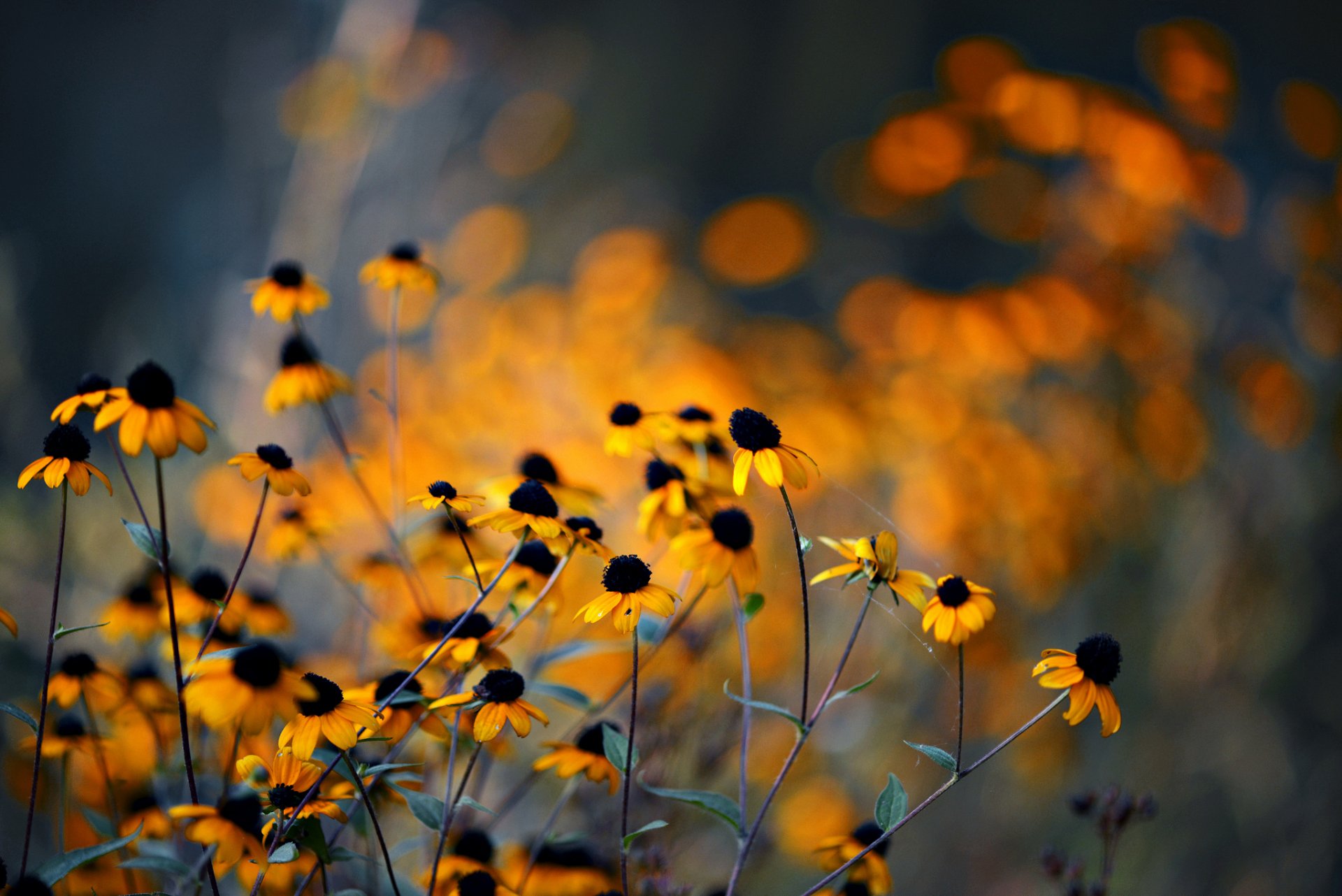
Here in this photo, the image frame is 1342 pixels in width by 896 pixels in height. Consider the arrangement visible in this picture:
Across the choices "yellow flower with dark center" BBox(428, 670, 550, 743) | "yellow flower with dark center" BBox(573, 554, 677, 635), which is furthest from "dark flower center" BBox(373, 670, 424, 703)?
"yellow flower with dark center" BBox(573, 554, 677, 635)

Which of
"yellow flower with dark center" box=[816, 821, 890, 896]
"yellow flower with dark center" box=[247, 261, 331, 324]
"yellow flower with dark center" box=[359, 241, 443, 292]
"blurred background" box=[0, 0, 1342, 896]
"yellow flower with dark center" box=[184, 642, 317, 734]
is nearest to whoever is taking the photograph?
"yellow flower with dark center" box=[184, 642, 317, 734]

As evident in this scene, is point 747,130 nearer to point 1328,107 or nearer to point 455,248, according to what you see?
point 455,248

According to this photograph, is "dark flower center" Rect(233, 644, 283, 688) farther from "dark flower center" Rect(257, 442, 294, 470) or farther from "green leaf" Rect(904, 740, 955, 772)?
"green leaf" Rect(904, 740, 955, 772)

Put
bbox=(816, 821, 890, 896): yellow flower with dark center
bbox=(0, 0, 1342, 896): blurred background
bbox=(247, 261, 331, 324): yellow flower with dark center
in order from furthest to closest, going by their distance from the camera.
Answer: bbox=(0, 0, 1342, 896): blurred background < bbox=(247, 261, 331, 324): yellow flower with dark center < bbox=(816, 821, 890, 896): yellow flower with dark center

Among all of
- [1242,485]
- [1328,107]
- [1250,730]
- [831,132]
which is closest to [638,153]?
[831,132]

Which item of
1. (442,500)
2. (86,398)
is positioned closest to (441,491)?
(442,500)

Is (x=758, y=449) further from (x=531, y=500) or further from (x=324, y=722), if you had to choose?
(x=324, y=722)
